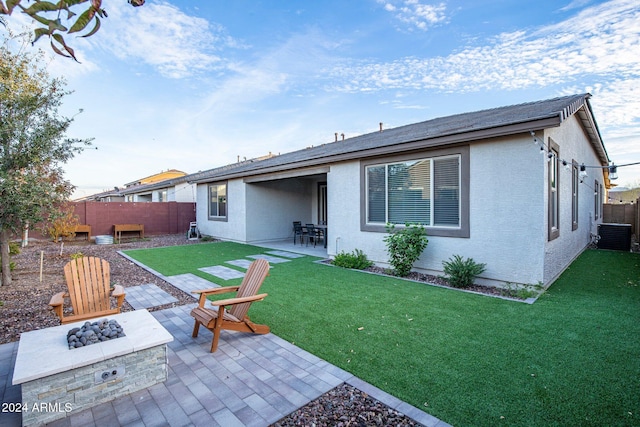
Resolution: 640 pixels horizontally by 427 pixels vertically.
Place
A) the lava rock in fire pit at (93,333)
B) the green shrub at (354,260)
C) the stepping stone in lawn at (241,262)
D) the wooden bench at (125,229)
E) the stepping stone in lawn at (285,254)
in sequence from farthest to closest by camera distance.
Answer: the wooden bench at (125,229)
the stepping stone in lawn at (285,254)
the stepping stone in lawn at (241,262)
the green shrub at (354,260)
the lava rock in fire pit at (93,333)

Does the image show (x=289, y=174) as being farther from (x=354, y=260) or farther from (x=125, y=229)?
(x=125, y=229)

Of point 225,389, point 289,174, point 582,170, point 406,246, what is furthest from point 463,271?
point 289,174

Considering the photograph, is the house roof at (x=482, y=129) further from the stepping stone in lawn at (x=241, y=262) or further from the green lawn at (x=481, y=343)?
the stepping stone in lawn at (x=241, y=262)

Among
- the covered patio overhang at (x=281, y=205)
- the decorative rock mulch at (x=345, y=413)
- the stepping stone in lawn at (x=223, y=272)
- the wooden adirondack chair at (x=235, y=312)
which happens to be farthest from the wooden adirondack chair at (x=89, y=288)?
the covered patio overhang at (x=281, y=205)

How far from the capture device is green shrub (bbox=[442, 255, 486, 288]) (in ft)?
19.1

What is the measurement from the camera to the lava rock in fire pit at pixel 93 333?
275 centimetres

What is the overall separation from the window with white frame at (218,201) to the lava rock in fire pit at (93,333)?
11095 mm

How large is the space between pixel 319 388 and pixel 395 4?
362 inches

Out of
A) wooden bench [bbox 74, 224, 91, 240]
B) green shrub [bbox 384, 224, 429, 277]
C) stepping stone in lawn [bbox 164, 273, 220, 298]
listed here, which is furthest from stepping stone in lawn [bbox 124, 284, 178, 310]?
wooden bench [bbox 74, 224, 91, 240]

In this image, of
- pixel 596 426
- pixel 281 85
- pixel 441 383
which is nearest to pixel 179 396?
pixel 441 383

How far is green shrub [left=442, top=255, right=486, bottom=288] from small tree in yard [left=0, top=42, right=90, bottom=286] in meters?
7.91

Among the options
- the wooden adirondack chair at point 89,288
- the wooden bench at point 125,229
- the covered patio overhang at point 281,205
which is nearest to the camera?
the wooden adirondack chair at point 89,288

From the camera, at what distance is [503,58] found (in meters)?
8.56

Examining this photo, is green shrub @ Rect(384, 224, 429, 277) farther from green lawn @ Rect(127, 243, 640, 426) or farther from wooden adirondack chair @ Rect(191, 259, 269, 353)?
wooden adirondack chair @ Rect(191, 259, 269, 353)
